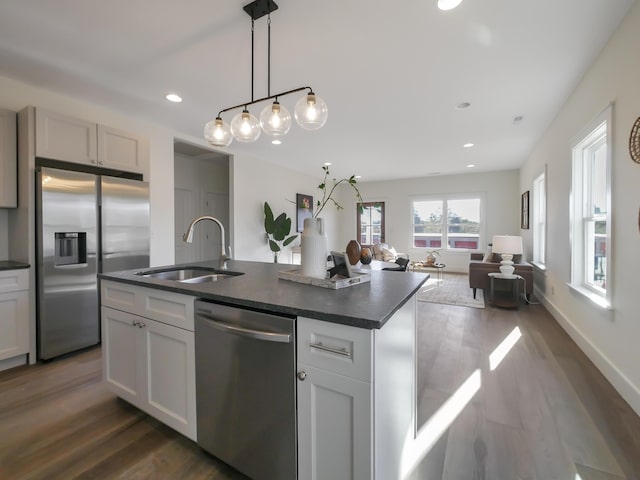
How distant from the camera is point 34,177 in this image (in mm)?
2488

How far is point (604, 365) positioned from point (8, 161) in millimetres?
5277

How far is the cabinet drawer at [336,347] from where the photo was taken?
3.10 feet

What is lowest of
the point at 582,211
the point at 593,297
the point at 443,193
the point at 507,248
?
the point at 593,297

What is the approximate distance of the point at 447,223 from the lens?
25.7 ft

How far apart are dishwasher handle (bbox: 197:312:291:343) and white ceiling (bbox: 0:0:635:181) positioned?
1.90 m

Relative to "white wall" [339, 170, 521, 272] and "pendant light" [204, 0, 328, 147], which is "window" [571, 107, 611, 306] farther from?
"white wall" [339, 170, 521, 272]

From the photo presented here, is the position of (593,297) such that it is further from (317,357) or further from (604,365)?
(317,357)

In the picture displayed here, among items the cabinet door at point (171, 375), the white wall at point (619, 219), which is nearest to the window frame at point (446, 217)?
the white wall at point (619, 219)

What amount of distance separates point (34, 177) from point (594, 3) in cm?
436

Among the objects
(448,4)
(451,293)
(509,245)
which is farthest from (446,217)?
(448,4)

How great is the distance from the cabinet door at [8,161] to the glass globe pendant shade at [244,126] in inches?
83.6

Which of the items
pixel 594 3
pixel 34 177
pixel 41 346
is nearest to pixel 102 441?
pixel 41 346

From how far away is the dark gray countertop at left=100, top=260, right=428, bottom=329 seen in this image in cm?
100

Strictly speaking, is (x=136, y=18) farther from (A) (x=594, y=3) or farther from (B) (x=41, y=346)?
(A) (x=594, y=3)
